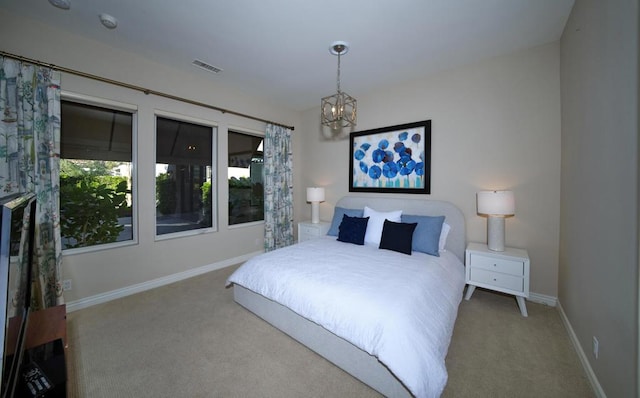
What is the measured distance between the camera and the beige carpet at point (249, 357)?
158 cm

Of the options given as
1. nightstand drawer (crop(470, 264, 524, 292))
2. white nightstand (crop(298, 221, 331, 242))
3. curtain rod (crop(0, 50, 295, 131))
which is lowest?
nightstand drawer (crop(470, 264, 524, 292))

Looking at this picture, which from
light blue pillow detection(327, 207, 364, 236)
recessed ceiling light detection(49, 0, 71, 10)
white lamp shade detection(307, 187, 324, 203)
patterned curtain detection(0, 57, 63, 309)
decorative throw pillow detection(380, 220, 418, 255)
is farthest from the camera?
white lamp shade detection(307, 187, 324, 203)

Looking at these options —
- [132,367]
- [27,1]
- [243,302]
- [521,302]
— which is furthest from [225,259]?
[521,302]

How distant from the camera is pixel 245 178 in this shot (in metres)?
4.21

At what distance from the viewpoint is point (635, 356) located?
1.15 m

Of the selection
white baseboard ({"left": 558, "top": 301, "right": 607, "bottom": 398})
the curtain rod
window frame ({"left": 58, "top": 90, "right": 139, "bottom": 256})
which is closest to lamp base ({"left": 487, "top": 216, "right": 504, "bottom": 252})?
white baseboard ({"left": 558, "top": 301, "right": 607, "bottom": 398})

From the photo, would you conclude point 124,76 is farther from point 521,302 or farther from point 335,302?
point 521,302

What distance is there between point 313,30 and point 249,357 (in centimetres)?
295

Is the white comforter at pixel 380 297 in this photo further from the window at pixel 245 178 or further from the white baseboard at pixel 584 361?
the window at pixel 245 178

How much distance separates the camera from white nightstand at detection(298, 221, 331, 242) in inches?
159

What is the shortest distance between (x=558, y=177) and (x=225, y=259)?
14.4ft

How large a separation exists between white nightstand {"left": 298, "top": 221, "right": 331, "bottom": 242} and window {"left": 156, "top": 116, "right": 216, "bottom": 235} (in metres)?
1.47

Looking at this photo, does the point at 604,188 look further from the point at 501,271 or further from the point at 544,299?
the point at 544,299

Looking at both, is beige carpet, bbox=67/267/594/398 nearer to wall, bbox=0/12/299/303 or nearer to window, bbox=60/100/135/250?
wall, bbox=0/12/299/303
